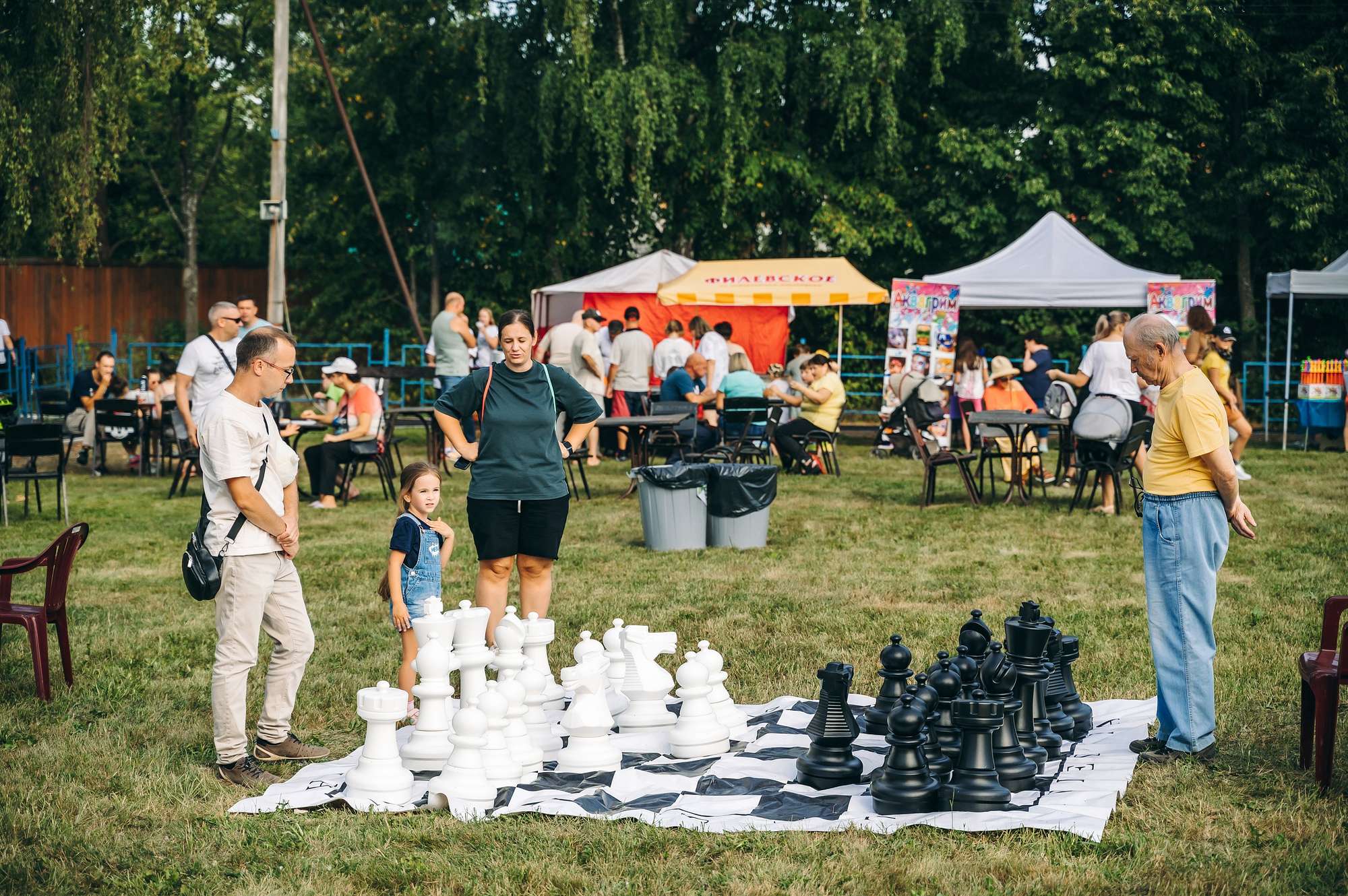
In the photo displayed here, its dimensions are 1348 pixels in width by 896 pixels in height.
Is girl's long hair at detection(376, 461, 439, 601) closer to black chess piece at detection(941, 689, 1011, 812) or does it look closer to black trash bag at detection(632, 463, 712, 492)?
black chess piece at detection(941, 689, 1011, 812)

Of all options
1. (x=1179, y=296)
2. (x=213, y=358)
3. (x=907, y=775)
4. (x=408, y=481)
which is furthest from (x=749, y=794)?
(x=1179, y=296)

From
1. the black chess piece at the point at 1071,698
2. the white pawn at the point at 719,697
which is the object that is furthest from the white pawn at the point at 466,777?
the black chess piece at the point at 1071,698

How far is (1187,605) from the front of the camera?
15.8 ft

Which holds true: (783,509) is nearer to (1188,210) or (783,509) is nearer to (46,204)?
(46,204)

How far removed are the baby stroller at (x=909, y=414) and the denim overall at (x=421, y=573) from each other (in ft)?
28.6

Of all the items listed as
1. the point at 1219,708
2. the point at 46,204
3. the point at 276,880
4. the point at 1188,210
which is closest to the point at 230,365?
the point at 276,880

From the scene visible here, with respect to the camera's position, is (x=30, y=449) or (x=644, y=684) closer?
(x=644, y=684)

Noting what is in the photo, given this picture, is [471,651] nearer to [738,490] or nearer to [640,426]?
[738,490]

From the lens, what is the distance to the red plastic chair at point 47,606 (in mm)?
5902

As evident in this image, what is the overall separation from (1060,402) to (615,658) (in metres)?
8.19

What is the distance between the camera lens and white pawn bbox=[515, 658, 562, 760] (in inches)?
199

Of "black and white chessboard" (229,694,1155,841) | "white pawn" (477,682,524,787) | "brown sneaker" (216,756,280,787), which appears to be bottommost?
"brown sneaker" (216,756,280,787)

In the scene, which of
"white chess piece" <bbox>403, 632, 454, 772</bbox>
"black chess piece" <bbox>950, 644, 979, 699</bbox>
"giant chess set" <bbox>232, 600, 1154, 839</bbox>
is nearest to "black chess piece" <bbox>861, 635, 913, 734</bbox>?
"giant chess set" <bbox>232, 600, 1154, 839</bbox>

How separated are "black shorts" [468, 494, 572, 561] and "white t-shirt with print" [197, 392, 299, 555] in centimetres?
118
